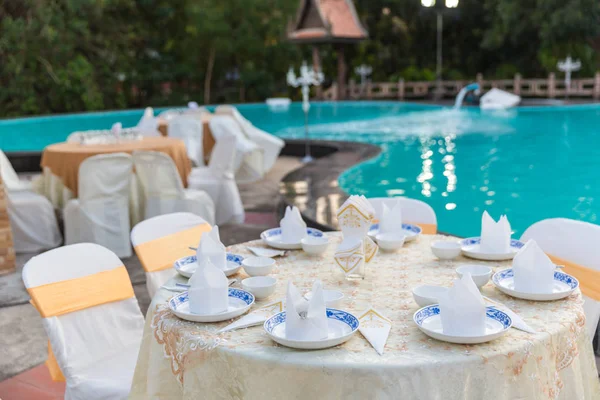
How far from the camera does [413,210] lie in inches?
136

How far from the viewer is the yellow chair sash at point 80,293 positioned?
253cm

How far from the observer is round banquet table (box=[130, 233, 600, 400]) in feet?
5.50

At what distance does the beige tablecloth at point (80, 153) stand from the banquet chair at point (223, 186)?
0.77ft

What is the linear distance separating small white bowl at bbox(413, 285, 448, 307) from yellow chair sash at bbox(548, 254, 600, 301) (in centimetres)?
71

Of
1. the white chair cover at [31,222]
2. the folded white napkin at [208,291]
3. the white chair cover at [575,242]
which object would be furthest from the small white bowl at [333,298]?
the white chair cover at [31,222]

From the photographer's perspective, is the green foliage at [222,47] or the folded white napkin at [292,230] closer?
the folded white napkin at [292,230]

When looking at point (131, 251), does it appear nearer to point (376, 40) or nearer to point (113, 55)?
point (113, 55)

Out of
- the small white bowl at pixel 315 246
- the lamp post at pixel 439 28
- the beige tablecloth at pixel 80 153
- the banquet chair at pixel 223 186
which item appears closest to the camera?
the small white bowl at pixel 315 246

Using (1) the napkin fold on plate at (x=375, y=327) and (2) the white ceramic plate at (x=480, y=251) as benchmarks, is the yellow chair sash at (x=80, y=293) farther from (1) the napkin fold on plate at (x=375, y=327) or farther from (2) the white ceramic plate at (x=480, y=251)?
(2) the white ceramic plate at (x=480, y=251)

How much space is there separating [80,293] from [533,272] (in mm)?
1650

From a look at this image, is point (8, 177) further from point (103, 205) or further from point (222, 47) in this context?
point (222, 47)

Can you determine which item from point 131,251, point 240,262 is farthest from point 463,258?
point 131,251

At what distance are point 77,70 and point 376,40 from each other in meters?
11.2

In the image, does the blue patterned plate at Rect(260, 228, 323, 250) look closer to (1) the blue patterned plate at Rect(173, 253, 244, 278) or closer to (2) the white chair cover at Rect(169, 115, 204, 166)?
(1) the blue patterned plate at Rect(173, 253, 244, 278)
